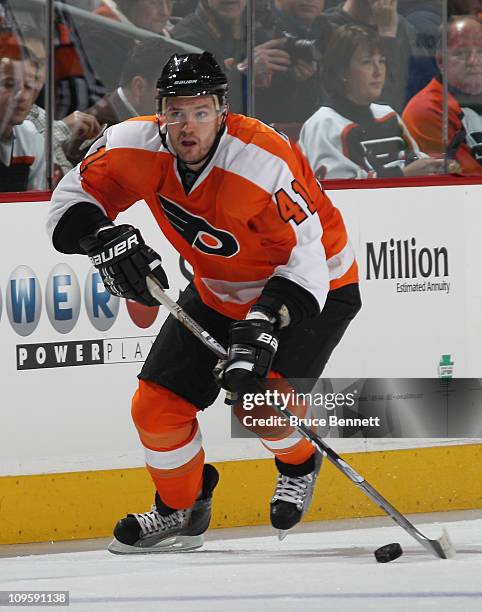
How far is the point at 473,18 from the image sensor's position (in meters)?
4.64

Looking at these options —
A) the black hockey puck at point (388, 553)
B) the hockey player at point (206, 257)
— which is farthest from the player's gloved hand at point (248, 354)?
the black hockey puck at point (388, 553)

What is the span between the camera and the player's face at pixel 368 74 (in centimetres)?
462

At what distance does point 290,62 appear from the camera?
456cm

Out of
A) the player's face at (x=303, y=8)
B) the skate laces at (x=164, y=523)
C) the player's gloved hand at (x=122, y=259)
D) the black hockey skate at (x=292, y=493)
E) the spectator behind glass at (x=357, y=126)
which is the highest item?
the player's face at (x=303, y=8)

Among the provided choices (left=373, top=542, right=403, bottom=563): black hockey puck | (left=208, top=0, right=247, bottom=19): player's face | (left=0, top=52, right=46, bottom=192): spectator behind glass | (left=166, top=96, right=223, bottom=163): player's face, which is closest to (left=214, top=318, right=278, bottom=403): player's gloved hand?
(left=166, top=96, right=223, bottom=163): player's face

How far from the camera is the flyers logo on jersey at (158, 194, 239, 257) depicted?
3344mm

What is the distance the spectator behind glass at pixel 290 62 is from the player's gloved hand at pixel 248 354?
1.44 meters

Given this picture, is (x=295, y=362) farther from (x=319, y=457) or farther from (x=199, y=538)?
(x=199, y=538)

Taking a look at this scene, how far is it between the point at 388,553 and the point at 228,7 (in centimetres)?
189

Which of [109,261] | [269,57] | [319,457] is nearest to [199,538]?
[319,457]

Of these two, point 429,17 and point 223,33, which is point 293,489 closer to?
point 223,33

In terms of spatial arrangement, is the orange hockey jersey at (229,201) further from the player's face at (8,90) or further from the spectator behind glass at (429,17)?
the spectator behind glass at (429,17)

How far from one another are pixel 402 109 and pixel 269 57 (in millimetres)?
A: 490

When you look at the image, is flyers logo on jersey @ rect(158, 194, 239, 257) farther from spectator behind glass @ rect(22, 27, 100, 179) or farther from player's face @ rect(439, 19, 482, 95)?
player's face @ rect(439, 19, 482, 95)
